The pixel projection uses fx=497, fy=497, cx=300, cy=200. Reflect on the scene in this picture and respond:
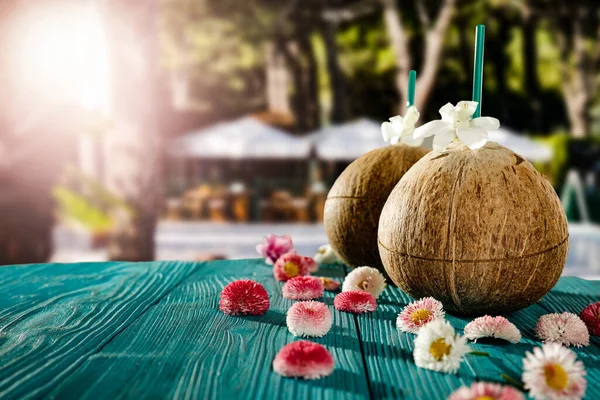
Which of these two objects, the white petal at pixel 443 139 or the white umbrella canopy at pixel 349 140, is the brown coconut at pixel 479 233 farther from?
the white umbrella canopy at pixel 349 140

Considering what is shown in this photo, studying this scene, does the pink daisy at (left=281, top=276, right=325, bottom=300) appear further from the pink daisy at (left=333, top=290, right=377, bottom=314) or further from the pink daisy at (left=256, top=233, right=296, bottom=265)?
the pink daisy at (left=256, top=233, right=296, bottom=265)

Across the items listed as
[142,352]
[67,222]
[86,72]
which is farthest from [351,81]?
[142,352]

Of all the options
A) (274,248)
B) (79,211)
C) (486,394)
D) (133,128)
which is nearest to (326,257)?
(274,248)

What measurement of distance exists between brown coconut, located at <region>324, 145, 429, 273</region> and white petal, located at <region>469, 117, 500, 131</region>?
0.24m

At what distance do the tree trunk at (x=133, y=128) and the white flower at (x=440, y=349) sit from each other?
4.93 meters

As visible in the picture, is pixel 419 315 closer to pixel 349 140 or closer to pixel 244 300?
pixel 244 300

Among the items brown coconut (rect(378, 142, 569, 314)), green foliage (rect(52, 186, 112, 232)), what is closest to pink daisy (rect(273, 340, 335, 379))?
brown coconut (rect(378, 142, 569, 314))

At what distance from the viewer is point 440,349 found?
1.69ft

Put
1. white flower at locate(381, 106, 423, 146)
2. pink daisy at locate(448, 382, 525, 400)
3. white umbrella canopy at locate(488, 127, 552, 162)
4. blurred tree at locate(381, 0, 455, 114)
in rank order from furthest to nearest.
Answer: blurred tree at locate(381, 0, 455, 114), white umbrella canopy at locate(488, 127, 552, 162), white flower at locate(381, 106, 423, 146), pink daisy at locate(448, 382, 525, 400)

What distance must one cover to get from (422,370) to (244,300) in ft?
0.96

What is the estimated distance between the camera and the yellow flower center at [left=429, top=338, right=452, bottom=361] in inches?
20.2

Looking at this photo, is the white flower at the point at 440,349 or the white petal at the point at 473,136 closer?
the white flower at the point at 440,349

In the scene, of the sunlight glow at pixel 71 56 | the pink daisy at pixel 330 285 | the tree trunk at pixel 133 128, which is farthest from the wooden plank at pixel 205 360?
the sunlight glow at pixel 71 56

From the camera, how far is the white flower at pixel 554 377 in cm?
45
